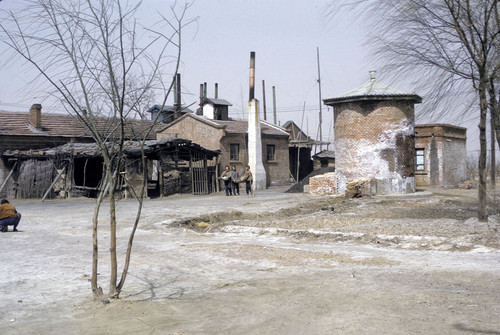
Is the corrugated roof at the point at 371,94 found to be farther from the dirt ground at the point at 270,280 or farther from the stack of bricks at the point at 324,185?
the dirt ground at the point at 270,280

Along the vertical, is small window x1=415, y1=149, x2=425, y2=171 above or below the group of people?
above

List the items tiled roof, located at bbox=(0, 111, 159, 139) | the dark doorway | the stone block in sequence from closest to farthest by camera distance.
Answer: the stone block, the dark doorway, tiled roof, located at bbox=(0, 111, 159, 139)

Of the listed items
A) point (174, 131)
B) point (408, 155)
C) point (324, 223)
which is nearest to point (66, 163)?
point (174, 131)

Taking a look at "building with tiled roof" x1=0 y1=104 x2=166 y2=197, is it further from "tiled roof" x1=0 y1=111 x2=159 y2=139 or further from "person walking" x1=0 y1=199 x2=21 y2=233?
"person walking" x1=0 y1=199 x2=21 y2=233

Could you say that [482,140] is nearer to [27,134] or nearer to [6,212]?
[6,212]

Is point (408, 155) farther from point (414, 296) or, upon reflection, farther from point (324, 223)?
point (414, 296)

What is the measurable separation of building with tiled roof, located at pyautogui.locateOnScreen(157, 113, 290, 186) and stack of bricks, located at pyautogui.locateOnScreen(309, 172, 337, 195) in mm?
12080

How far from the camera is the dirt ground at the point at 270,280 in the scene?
186 inches

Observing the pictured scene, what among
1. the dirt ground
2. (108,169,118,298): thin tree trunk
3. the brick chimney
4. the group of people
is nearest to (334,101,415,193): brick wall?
the group of people

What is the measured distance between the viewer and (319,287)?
6.09 metres

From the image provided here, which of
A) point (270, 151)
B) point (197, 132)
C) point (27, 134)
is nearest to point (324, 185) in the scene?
point (270, 151)

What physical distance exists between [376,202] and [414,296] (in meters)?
13.6

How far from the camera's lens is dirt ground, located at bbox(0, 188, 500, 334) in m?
4.73

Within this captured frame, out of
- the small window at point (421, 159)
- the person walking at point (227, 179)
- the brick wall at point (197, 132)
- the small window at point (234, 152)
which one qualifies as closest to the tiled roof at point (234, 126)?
the brick wall at point (197, 132)
